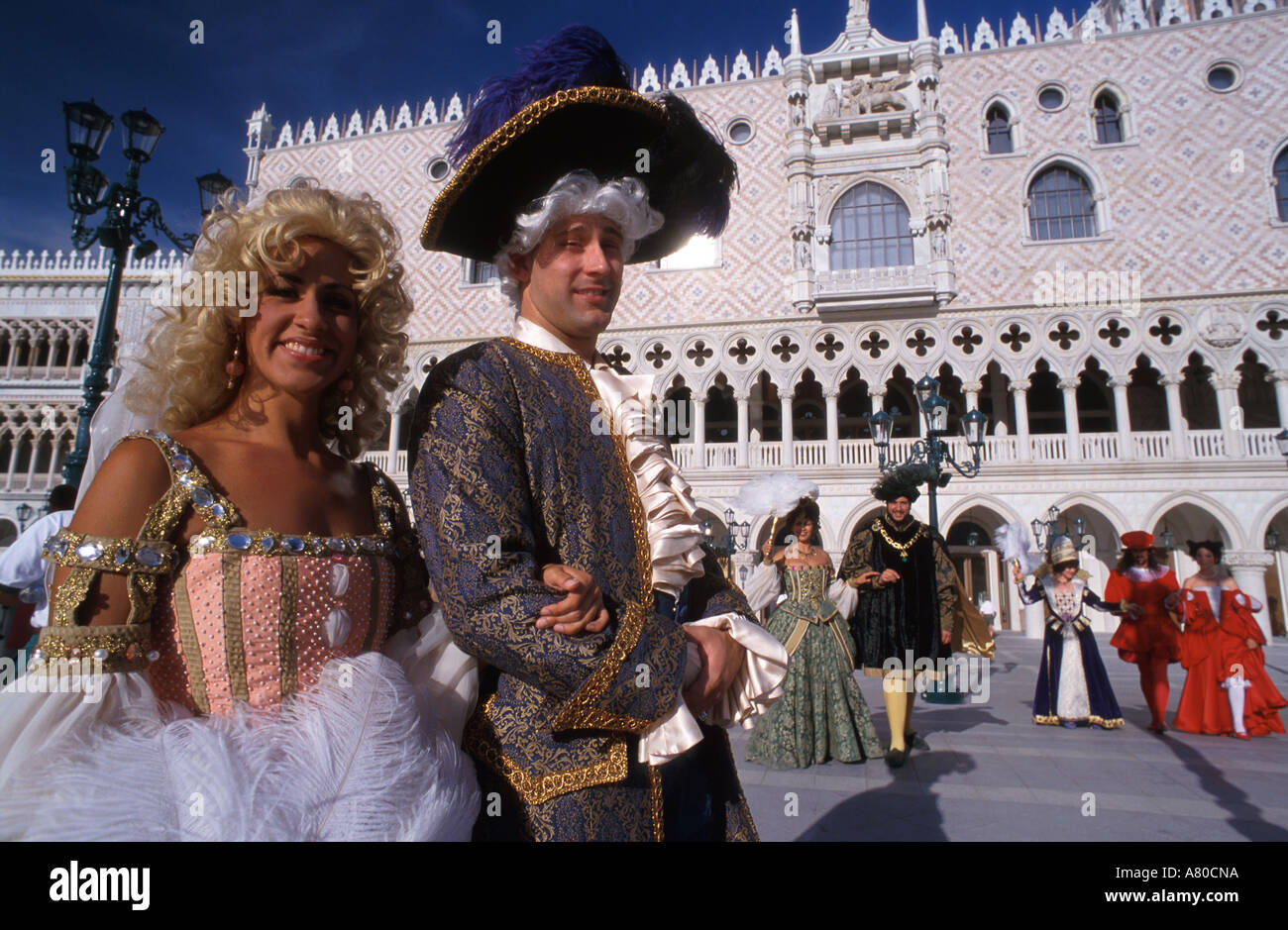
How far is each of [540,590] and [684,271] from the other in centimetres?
1533

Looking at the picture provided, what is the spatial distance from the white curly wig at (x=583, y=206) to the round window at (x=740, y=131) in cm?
1609

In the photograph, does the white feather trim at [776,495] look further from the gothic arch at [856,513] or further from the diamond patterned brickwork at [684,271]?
the diamond patterned brickwork at [684,271]

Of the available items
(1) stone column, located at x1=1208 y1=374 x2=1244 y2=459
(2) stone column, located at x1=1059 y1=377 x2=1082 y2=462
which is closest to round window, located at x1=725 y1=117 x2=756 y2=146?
(2) stone column, located at x1=1059 y1=377 x2=1082 y2=462

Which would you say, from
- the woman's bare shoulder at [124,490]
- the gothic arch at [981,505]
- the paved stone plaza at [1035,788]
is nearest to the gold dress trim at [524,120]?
the woman's bare shoulder at [124,490]

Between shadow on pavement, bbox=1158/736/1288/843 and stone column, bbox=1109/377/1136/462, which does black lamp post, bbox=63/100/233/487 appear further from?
stone column, bbox=1109/377/1136/462

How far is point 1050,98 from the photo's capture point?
15.0 m

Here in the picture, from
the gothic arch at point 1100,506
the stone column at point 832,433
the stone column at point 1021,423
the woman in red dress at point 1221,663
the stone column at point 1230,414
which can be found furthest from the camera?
the stone column at point 832,433

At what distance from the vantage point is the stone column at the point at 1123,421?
13445 mm

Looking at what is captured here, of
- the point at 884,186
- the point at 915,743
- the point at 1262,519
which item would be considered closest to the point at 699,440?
the point at 884,186

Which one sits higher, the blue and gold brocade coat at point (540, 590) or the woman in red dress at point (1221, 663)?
the blue and gold brocade coat at point (540, 590)

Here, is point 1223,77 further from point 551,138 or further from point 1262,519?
point 551,138

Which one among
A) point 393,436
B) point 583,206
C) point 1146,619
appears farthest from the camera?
point 393,436

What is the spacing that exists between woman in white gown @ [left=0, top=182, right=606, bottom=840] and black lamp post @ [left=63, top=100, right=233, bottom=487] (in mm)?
4466
